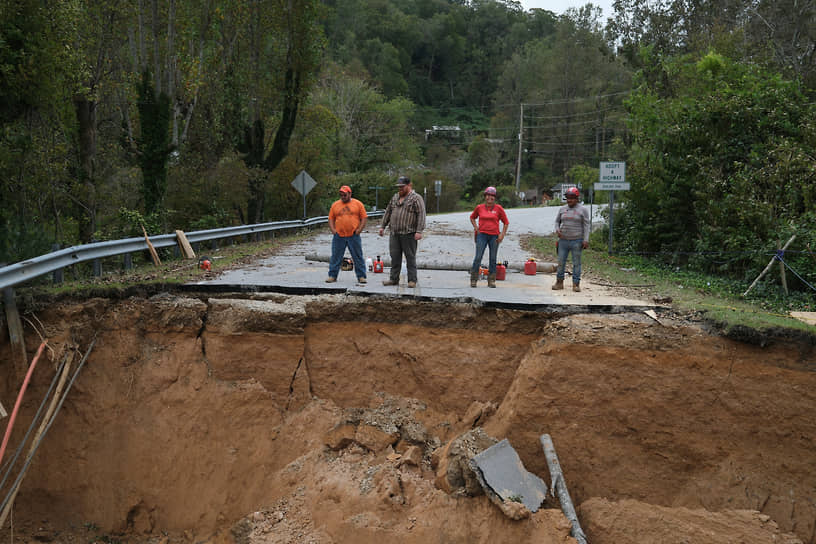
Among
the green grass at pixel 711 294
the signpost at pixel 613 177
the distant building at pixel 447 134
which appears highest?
the distant building at pixel 447 134

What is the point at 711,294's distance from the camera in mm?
9641

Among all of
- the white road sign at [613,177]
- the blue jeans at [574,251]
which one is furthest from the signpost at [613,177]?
the blue jeans at [574,251]

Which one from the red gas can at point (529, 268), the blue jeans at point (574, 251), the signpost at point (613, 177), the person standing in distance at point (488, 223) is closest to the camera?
the blue jeans at point (574, 251)

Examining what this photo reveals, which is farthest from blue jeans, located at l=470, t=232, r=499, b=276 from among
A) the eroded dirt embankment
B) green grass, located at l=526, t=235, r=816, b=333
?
green grass, located at l=526, t=235, r=816, b=333

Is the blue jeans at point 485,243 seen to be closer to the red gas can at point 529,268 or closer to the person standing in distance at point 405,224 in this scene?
the person standing in distance at point 405,224

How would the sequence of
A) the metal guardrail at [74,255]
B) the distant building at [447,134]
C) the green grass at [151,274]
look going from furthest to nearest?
the distant building at [447,134] < the green grass at [151,274] < the metal guardrail at [74,255]

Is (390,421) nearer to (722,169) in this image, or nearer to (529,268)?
(529,268)

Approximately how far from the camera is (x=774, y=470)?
6.46 m

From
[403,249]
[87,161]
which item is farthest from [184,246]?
[87,161]

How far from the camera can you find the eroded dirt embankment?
6.37m

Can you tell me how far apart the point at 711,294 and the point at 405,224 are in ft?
18.1

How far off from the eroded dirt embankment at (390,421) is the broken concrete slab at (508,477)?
0.21 m

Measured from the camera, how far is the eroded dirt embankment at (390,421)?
6367 mm

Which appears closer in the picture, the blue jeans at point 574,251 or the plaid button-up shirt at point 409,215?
the plaid button-up shirt at point 409,215
